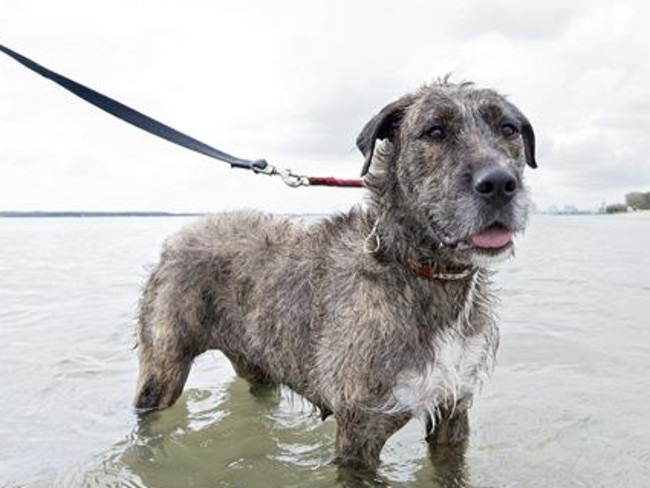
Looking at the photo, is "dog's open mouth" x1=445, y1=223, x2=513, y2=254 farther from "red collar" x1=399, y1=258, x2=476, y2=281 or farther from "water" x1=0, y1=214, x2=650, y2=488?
"water" x1=0, y1=214, x2=650, y2=488

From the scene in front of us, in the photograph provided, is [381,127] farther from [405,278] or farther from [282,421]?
[282,421]

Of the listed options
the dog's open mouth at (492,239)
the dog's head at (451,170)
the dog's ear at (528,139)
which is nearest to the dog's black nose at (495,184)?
the dog's head at (451,170)

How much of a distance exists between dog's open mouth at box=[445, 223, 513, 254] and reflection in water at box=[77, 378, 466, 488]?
1.88 metres

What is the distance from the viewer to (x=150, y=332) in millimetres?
6309

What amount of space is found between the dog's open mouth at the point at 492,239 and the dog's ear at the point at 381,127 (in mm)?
926

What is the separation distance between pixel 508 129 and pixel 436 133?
1.64 feet

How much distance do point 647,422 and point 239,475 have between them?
3742 millimetres

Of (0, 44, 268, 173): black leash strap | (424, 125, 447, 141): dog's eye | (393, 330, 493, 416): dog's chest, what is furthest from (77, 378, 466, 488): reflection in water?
(424, 125, 447, 141): dog's eye

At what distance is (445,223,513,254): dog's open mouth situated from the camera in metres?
4.02

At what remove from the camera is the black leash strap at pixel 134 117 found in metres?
5.41

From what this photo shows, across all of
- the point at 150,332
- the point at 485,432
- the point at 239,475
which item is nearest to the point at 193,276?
the point at 150,332

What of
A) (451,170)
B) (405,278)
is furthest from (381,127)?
(405,278)

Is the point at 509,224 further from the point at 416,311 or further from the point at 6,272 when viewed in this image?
the point at 6,272

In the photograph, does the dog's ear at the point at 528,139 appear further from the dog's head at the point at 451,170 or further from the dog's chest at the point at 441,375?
the dog's chest at the point at 441,375
